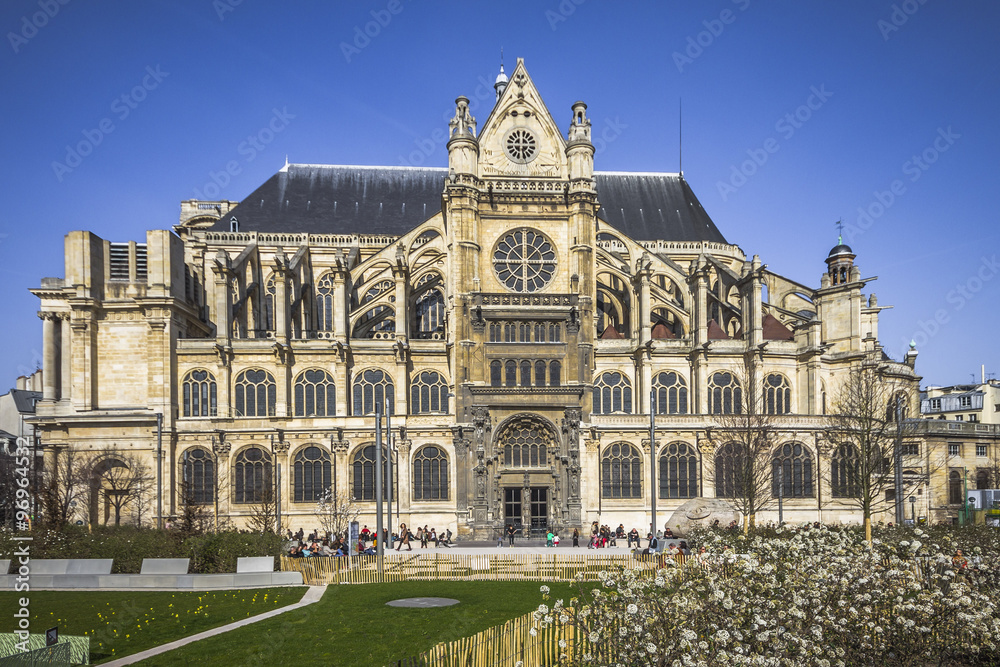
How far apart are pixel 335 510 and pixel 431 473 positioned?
19.0ft

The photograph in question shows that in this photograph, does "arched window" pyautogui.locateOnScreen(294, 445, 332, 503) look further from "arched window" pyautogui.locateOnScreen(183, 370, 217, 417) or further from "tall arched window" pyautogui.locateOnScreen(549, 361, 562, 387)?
"tall arched window" pyautogui.locateOnScreen(549, 361, 562, 387)

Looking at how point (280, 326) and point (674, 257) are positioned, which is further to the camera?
point (674, 257)

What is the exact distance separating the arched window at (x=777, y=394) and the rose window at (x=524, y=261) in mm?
15710

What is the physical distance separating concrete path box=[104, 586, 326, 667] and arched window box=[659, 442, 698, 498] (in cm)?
2424

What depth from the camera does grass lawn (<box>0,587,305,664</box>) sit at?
653 inches

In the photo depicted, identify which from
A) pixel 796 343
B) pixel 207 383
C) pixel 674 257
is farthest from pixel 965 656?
pixel 674 257

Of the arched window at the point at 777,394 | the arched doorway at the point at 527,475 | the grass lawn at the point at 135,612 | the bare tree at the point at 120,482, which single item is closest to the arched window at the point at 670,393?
the arched window at the point at 777,394

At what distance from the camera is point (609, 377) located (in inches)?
1713

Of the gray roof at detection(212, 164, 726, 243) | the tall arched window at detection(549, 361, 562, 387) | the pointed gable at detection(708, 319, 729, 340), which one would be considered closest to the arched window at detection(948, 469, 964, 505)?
the pointed gable at detection(708, 319, 729, 340)

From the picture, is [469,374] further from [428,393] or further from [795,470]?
[795,470]

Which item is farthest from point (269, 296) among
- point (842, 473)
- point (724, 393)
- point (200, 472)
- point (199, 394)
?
point (842, 473)

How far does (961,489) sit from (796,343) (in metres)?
22.2

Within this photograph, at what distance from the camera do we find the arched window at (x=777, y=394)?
1743 inches

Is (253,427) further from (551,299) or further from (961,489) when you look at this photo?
(961,489)
